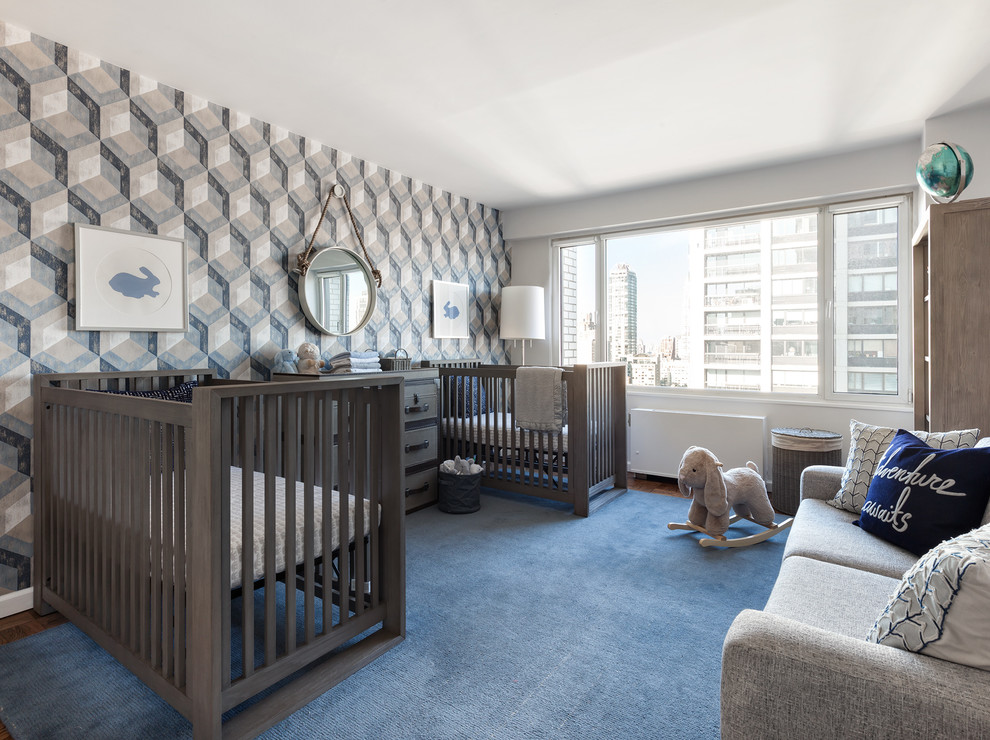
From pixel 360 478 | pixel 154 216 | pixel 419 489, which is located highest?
pixel 154 216

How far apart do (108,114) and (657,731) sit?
10.5ft

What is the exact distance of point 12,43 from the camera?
215cm

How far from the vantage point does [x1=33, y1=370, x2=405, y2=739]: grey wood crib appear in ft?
4.44

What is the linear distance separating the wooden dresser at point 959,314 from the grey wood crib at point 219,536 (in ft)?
7.05

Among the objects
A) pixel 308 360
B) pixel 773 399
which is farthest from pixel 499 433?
pixel 773 399

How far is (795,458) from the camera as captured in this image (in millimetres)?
3422

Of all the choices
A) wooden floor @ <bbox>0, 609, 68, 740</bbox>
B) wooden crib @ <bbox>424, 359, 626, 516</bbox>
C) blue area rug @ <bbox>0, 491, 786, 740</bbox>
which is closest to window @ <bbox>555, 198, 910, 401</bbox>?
wooden crib @ <bbox>424, 359, 626, 516</bbox>

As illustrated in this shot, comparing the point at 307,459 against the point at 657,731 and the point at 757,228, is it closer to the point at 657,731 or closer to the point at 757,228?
Answer: the point at 657,731

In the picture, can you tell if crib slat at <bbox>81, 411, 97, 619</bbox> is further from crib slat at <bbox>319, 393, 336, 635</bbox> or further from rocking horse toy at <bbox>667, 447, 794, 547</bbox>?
rocking horse toy at <bbox>667, 447, 794, 547</bbox>

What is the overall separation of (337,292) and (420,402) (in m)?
0.90

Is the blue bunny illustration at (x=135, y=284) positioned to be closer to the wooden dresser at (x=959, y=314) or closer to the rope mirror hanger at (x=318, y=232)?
the rope mirror hanger at (x=318, y=232)

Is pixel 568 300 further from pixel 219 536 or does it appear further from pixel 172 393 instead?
pixel 219 536

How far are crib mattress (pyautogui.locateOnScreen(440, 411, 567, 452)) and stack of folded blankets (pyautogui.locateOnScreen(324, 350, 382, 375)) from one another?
29.7 inches

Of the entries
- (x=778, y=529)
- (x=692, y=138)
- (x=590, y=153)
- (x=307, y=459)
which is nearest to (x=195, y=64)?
(x=307, y=459)
